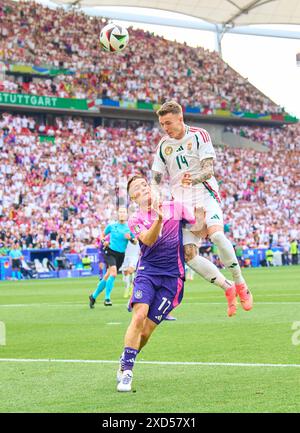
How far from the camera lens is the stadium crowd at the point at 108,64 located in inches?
1882

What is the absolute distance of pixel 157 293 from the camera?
755 cm

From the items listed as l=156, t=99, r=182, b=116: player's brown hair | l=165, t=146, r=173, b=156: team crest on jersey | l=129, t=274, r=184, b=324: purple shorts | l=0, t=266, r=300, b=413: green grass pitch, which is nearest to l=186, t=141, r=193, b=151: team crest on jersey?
l=165, t=146, r=173, b=156: team crest on jersey

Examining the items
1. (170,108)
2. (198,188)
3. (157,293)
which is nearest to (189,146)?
(198,188)

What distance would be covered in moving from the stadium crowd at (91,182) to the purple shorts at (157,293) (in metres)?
25.5

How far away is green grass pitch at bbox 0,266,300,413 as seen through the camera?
6.45 metres

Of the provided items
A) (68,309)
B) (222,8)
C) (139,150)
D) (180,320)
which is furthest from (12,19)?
(180,320)

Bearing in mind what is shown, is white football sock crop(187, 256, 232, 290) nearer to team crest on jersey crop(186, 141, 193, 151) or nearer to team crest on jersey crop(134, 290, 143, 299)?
team crest on jersey crop(186, 141, 193, 151)

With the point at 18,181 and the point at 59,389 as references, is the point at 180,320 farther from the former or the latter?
the point at 18,181

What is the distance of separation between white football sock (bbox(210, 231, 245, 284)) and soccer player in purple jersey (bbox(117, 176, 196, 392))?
167 centimetres

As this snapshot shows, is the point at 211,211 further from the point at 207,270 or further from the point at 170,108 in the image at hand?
the point at 170,108

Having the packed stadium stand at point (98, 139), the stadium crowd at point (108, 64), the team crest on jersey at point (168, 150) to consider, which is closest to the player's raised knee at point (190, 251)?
the team crest on jersey at point (168, 150)

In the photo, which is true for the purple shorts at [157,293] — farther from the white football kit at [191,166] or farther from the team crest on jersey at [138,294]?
the white football kit at [191,166]

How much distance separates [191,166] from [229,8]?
47960 millimetres

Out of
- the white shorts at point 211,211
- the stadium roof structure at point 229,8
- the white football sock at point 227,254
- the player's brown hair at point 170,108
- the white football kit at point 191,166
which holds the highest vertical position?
the stadium roof structure at point 229,8
